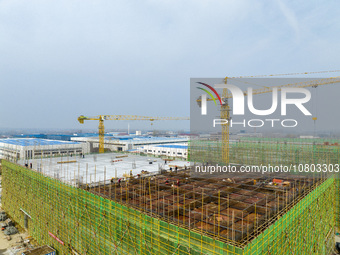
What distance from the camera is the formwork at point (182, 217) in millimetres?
14609

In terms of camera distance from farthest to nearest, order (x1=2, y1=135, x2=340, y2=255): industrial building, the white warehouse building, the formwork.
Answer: the white warehouse building < (x1=2, y1=135, x2=340, y2=255): industrial building < the formwork

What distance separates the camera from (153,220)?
53.9 feet

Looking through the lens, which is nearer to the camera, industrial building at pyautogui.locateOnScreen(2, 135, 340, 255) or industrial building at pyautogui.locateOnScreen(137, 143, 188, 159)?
industrial building at pyautogui.locateOnScreen(2, 135, 340, 255)

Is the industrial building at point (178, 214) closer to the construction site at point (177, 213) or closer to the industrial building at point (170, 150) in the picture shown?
the construction site at point (177, 213)

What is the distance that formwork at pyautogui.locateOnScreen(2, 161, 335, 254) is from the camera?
575 inches

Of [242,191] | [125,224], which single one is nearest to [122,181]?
[125,224]

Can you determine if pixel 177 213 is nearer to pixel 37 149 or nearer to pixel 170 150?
pixel 37 149

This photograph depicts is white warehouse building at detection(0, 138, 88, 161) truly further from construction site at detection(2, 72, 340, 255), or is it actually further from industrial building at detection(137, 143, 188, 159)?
construction site at detection(2, 72, 340, 255)

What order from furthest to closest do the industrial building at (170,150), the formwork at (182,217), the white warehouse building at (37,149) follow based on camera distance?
the industrial building at (170,150), the white warehouse building at (37,149), the formwork at (182,217)

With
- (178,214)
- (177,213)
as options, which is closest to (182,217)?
(177,213)

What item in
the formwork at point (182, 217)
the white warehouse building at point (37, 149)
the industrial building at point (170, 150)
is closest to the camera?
the formwork at point (182, 217)

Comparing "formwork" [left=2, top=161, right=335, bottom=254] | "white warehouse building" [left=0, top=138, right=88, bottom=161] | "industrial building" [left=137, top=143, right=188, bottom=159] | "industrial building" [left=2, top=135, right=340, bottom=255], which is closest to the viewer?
"formwork" [left=2, top=161, right=335, bottom=254]

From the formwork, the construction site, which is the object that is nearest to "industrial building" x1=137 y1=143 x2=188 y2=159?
the construction site

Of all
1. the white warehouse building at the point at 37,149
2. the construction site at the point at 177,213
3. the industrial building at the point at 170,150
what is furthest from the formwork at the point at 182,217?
the industrial building at the point at 170,150
